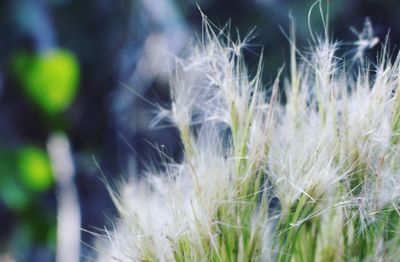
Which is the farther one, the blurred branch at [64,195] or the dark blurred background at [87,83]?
the dark blurred background at [87,83]

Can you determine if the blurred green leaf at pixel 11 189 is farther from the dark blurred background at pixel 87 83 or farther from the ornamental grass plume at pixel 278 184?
the ornamental grass plume at pixel 278 184

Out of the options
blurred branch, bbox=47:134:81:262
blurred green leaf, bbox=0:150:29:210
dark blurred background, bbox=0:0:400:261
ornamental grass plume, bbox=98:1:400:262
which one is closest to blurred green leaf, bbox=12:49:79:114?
dark blurred background, bbox=0:0:400:261

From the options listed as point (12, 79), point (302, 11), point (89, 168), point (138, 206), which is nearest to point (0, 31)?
point (12, 79)

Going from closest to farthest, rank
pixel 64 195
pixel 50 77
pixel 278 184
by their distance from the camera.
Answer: pixel 278 184, pixel 64 195, pixel 50 77

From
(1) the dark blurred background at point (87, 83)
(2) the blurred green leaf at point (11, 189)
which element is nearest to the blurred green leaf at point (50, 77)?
(1) the dark blurred background at point (87, 83)

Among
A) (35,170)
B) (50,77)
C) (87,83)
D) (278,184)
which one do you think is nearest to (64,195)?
(35,170)

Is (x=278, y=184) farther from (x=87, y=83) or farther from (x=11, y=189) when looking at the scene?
(x=87, y=83)

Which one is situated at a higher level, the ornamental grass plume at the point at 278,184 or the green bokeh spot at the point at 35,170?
the ornamental grass plume at the point at 278,184

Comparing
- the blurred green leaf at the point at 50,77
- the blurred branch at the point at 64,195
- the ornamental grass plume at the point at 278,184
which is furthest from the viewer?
the blurred green leaf at the point at 50,77

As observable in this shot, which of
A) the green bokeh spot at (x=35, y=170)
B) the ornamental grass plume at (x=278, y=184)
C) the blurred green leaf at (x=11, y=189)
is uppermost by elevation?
the ornamental grass plume at (x=278, y=184)
